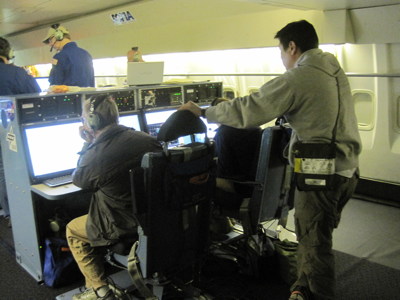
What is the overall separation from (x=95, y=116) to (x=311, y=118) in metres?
1.22

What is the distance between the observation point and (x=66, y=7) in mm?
5117

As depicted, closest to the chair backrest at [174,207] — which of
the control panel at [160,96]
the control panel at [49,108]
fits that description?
the control panel at [49,108]

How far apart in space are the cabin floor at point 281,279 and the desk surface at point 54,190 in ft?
2.44

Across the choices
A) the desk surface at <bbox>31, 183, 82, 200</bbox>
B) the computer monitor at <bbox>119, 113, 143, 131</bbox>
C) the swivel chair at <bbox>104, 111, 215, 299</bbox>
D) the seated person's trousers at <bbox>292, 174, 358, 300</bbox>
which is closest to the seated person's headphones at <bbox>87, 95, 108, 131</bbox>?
the desk surface at <bbox>31, 183, 82, 200</bbox>

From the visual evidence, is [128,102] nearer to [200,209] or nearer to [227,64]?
[200,209]

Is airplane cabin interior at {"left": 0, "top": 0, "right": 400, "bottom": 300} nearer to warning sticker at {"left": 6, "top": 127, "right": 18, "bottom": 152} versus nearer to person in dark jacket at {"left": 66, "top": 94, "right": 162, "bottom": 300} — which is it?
warning sticker at {"left": 6, "top": 127, "right": 18, "bottom": 152}

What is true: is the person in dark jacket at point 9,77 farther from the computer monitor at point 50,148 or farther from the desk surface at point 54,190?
the desk surface at point 54,190

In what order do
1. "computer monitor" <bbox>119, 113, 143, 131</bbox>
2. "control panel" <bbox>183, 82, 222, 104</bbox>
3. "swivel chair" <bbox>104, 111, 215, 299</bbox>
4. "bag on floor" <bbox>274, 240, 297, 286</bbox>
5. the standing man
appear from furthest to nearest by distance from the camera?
"control panel" <bbox>183, 82, 222, 104</bbox>, "computer monitor" <bbox>119, 113, 143, 131</bbox>, "bag on floor" <bbox>274, 240, 297, 286</bbox>, the standing man, "swivel chair" <bbox>104, 111, 215, 299</bbox>

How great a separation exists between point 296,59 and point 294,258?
1.37 m

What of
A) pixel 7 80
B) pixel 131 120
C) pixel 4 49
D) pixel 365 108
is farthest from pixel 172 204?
pixel 365 108

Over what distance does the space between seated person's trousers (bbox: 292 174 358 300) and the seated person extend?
0.58 meters

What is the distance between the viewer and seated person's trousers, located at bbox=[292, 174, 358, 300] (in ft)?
7.29

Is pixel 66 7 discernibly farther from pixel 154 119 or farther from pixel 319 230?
pixel 319 230

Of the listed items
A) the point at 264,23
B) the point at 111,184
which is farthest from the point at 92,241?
the point at 264,23
